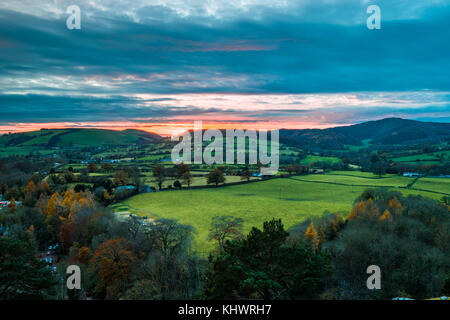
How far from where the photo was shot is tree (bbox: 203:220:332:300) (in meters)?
14.8

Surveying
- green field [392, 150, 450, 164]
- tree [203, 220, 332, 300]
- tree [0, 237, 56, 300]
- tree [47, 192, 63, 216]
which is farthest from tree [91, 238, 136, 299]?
green field [392, 150, 450, 164]

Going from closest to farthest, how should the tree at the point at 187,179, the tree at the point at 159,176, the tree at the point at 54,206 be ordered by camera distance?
the tree at the point at 54,206 < the tree at the point at 159,176 < the tree at the point at 187,179

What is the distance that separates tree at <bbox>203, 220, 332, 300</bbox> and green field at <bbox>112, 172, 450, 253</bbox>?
16.3 meters

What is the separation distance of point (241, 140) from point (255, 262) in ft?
495

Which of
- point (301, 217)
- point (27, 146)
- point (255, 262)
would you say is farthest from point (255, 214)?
point (27, 146)

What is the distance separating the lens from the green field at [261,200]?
4772 centimetres

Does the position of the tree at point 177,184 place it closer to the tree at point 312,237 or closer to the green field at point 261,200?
the green field at point 261,200

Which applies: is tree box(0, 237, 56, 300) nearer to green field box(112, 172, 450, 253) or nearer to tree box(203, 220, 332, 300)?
tree box(203, 220, 332, 300)

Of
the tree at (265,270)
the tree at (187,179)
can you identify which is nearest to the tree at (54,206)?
the tree at (187,179)

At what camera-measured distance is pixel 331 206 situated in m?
53.0

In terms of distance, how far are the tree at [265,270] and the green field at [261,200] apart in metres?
16.3

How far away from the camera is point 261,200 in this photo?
60.4 m
